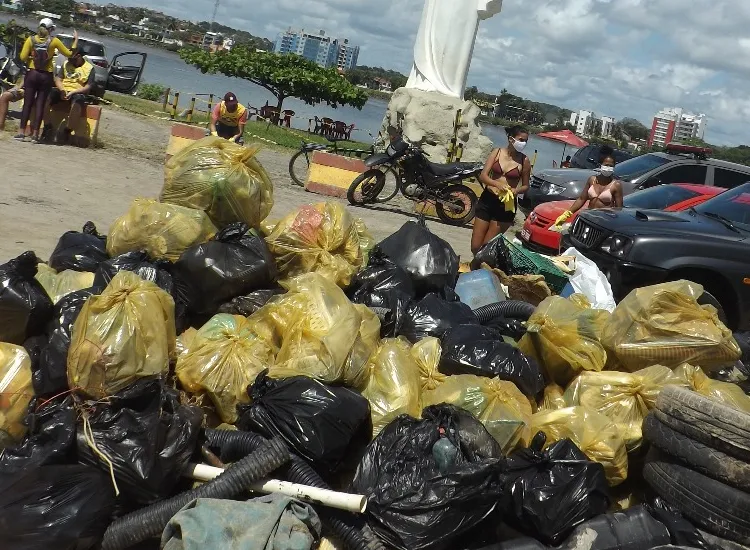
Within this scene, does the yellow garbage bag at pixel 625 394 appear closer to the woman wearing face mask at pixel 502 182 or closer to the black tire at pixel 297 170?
the woman wearing face mask at pixel 502 182

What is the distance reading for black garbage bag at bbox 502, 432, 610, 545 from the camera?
3.26 m

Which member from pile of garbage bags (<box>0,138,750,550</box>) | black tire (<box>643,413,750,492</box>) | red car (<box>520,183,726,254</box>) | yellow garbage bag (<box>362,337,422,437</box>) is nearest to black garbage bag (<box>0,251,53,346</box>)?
pile of garbage bags (<box>0,138,750,550</box>)

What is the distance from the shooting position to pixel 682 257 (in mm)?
6031

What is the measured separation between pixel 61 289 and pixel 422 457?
238 cm

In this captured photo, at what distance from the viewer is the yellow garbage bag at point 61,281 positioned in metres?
A: 4.27

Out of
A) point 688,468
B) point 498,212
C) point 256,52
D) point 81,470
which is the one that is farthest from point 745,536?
point 256,52

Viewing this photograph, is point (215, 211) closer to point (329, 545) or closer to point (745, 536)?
point (329, 545)

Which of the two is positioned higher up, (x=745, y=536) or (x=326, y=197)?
(x=326, y=197)

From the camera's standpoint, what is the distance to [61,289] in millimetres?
4309

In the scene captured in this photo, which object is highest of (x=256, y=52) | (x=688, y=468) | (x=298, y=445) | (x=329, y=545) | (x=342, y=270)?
(x=256, y=52)

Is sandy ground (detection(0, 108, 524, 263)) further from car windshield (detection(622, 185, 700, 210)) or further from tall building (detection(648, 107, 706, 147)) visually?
tall building (detection(648, 107, 706, 147))

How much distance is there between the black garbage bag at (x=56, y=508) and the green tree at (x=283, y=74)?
75.6ft

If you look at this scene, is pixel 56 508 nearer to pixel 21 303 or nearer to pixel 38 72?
pixel 21 303

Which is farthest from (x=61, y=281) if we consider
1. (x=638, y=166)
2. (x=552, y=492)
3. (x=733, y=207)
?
(x=638, y=166)
